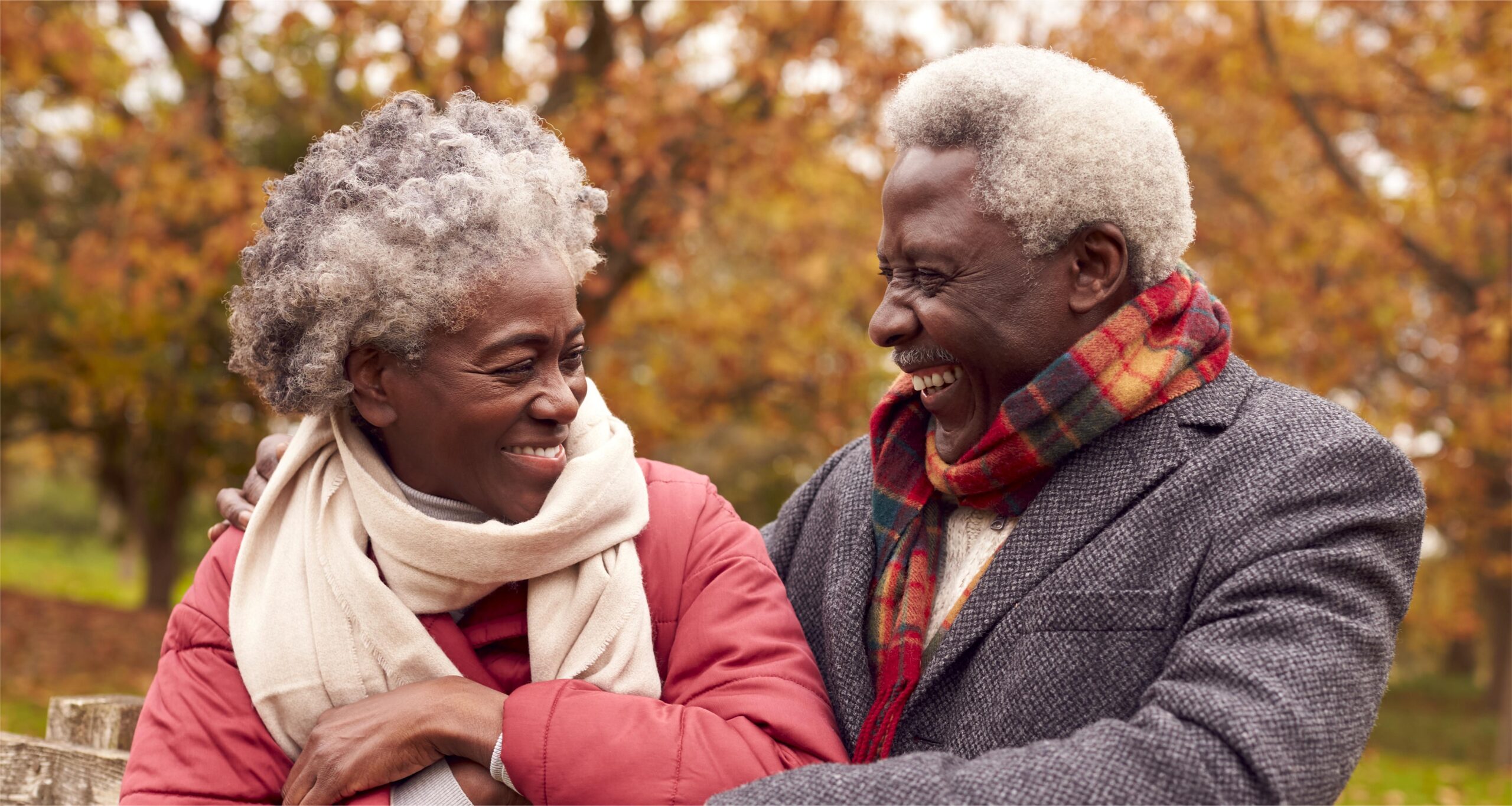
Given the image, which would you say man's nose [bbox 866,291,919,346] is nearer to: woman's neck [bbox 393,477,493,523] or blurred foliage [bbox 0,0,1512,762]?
woman's neck [bbox 393,477,493,523]

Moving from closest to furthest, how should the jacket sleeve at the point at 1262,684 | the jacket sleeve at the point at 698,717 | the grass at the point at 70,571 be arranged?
the jacket sleeve at the point at 1262,684 < the jacket sleeve at the point at 698,717 < the grass at the point at 70,571

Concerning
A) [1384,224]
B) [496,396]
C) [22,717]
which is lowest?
[1384,224]

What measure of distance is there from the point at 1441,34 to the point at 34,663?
12.0 metres

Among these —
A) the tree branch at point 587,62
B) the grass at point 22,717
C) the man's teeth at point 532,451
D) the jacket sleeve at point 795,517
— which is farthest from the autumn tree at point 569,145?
the man's teeth at point 532,451

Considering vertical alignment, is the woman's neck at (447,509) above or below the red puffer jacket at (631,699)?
above

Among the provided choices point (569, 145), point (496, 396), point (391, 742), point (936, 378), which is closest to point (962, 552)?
point (936, 378)

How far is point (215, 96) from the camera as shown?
8773 mm

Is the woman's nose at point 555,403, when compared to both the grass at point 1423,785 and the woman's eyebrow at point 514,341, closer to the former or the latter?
the woman's eyebrow at point 514,341

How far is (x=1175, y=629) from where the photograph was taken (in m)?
2.17

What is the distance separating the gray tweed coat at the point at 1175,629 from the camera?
1916 mm

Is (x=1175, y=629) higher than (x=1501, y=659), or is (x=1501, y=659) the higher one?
(x=1175, y=629)

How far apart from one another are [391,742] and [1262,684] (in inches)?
54.6

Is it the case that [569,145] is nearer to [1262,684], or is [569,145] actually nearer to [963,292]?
[963,292]

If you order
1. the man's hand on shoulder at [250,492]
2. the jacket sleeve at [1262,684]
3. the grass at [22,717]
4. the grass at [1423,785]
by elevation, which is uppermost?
the man's hand on shoulder at [250,492]
